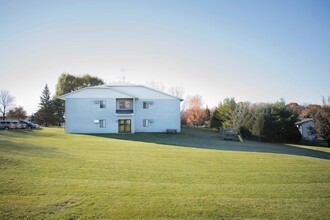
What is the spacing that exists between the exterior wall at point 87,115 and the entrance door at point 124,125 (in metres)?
0.70

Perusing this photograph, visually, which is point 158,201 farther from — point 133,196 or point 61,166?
point 61,166

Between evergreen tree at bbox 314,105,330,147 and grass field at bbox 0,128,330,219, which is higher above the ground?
evergreen tree at bbox 314,105,330,147

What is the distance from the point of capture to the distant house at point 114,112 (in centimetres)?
3541

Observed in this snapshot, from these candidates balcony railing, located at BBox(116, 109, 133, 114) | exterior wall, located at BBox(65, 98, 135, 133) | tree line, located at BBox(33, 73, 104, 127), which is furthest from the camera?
tree line, located at BBox(33, 73, 104, 127)

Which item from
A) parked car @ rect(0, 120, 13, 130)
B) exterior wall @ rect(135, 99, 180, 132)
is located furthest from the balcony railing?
parked car @ rect(0, 120, 13, 130)

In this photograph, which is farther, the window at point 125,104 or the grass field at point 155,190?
the window at point 125,104

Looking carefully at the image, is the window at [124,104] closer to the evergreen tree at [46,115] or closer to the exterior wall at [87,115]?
the exterior wall at [87,115]

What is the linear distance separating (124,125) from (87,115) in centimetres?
570

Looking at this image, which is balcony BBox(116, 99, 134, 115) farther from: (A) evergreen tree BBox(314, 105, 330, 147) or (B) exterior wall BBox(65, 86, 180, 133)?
(A) evergreen tree BBox(314, 105, 330, 147)

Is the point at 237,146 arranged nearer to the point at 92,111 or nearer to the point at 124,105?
the point at 124,105

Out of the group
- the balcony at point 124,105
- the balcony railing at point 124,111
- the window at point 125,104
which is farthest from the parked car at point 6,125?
the window at point 125,104

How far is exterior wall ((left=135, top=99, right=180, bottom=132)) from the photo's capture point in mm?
38594

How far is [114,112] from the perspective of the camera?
3606 centimetres

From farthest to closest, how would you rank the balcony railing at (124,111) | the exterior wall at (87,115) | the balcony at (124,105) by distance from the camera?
1. the balcony at (124,105)
2. the balcony railing at (124,111)
3. the exterior wall at (87,115)
